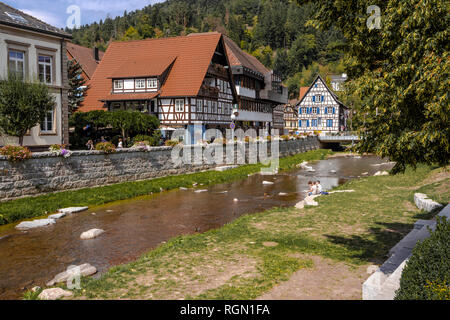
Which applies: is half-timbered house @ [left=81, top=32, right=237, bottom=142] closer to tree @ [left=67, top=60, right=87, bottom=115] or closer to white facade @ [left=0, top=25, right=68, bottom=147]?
tree @ [left=67, top=60, right=87, bottom=115]

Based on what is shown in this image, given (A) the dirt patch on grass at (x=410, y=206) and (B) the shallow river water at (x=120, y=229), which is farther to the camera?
(A) the dirt patch on grass at (x=410, y=206)

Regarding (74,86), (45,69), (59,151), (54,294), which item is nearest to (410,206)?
(54,294)

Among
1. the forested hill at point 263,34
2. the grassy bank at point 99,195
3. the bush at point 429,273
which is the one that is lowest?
the grassy bank at point 99,195

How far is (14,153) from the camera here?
55.1 ft

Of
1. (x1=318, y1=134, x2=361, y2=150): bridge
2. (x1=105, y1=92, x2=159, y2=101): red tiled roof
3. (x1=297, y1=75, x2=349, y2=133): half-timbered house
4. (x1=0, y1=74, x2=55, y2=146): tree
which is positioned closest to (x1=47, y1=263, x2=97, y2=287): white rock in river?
(x1=0, y1=74, x2=55, y2=146): tree

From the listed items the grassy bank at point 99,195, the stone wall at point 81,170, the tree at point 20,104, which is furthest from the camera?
the tree at point 20,104

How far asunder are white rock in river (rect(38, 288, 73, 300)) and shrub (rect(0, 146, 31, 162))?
37.2ft

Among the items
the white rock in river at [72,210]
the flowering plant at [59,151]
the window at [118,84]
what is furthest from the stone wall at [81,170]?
the window at [118,84]

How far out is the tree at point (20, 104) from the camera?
19562mm

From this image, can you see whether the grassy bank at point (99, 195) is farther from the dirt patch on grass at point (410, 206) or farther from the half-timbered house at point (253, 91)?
the half-timbered house at point (253, 91)

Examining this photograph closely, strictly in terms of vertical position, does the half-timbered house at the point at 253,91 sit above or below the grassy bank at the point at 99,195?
above

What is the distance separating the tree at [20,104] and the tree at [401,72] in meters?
17.0

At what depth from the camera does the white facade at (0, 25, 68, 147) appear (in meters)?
22.3
